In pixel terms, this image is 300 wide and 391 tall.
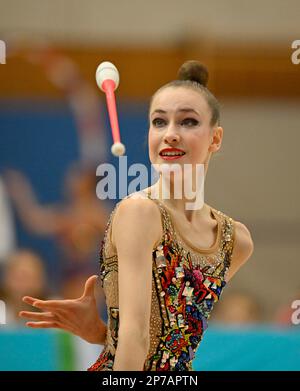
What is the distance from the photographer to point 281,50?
3.81 m

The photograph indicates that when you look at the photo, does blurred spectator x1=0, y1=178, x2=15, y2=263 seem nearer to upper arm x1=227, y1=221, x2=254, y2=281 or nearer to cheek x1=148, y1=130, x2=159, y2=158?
upper arm x1=227, y1=221, x2=254, y2=281

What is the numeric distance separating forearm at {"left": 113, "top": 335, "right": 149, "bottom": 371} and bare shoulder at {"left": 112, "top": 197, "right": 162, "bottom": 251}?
0.58 feet

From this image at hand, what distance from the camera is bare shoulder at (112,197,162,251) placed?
4.77ft

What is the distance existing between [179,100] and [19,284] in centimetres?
135

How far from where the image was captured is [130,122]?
3412mm

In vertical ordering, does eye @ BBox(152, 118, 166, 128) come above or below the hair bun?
below

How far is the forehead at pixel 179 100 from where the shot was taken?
155cm

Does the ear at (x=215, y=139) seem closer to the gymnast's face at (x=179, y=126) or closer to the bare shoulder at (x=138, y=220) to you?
the gymnast's face at (x=179, y=126)

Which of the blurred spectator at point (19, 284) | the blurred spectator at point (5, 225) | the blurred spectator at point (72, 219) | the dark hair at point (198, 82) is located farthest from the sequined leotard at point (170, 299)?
the blurred spectator at point (5, 225)

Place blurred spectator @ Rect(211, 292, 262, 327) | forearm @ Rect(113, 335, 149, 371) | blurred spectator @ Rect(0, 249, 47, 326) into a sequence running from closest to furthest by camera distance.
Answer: forearm @ Rect(113, 335, 149, 371) → blurred spectator @ Rect(0, 249, 47, 326) → blurred spectator @ Rect(211, 292, 262, 327)

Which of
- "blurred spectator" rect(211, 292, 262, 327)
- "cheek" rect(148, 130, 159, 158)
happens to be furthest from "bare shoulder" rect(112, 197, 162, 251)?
"blurred spectator" rect(211, 292, 262, 327)

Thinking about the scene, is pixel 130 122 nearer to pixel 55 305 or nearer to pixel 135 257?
pixel 55 305

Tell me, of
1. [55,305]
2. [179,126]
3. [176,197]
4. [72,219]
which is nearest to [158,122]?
[179,126]
